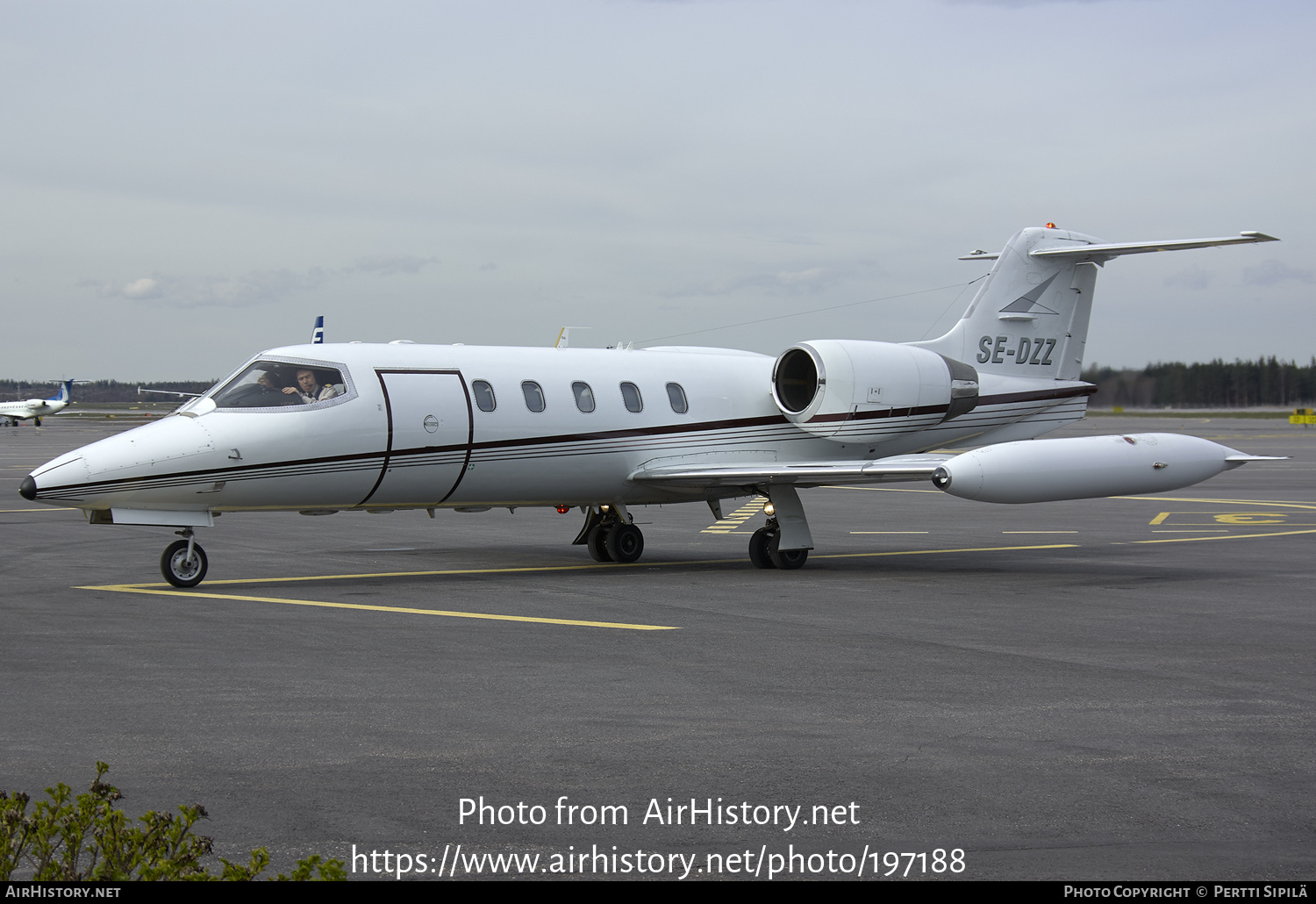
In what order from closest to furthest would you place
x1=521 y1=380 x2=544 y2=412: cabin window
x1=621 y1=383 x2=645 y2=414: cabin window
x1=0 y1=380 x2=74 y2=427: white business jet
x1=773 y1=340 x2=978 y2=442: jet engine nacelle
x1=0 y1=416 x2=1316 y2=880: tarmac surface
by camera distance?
x1=0 y1=416 x2=1316 y2=880: tarmac surface
x1=521 y1=380 x2=544 y2=412: cabin window
x1=621 y1=383 x2=645 y2=414: cabin window
x1=773 y1=340 x2=978 y2=442: jet engine nacelle
x1=0 y1=380 x2=74 y2=427: white business jet

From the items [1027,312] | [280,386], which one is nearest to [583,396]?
[280,386]

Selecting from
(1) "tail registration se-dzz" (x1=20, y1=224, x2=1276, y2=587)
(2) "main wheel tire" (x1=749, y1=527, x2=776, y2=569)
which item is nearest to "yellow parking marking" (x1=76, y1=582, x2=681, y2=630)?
(1) "tail registration se-dzz" (x1=20, y1=224, x2=1276, y2=587)

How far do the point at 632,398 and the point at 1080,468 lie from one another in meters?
5.94

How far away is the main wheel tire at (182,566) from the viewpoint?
1399 cm

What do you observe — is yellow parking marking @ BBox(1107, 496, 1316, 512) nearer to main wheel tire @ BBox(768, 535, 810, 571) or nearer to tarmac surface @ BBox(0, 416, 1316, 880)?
main wheel tire @ BBox(768, 535, 810, 571)

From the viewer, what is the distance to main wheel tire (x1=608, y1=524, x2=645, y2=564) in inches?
701

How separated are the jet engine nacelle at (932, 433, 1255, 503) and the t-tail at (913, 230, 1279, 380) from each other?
3.69 m

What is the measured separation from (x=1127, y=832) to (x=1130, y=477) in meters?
11.3

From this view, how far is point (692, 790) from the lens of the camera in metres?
6.23

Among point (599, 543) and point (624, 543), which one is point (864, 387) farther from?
point (599, 543)

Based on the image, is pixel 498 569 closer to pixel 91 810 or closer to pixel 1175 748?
pixel 1175 748

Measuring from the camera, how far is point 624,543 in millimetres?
17859

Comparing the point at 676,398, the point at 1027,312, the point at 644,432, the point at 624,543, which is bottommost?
the point at 624,543

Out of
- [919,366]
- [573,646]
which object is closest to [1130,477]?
[919,366]
